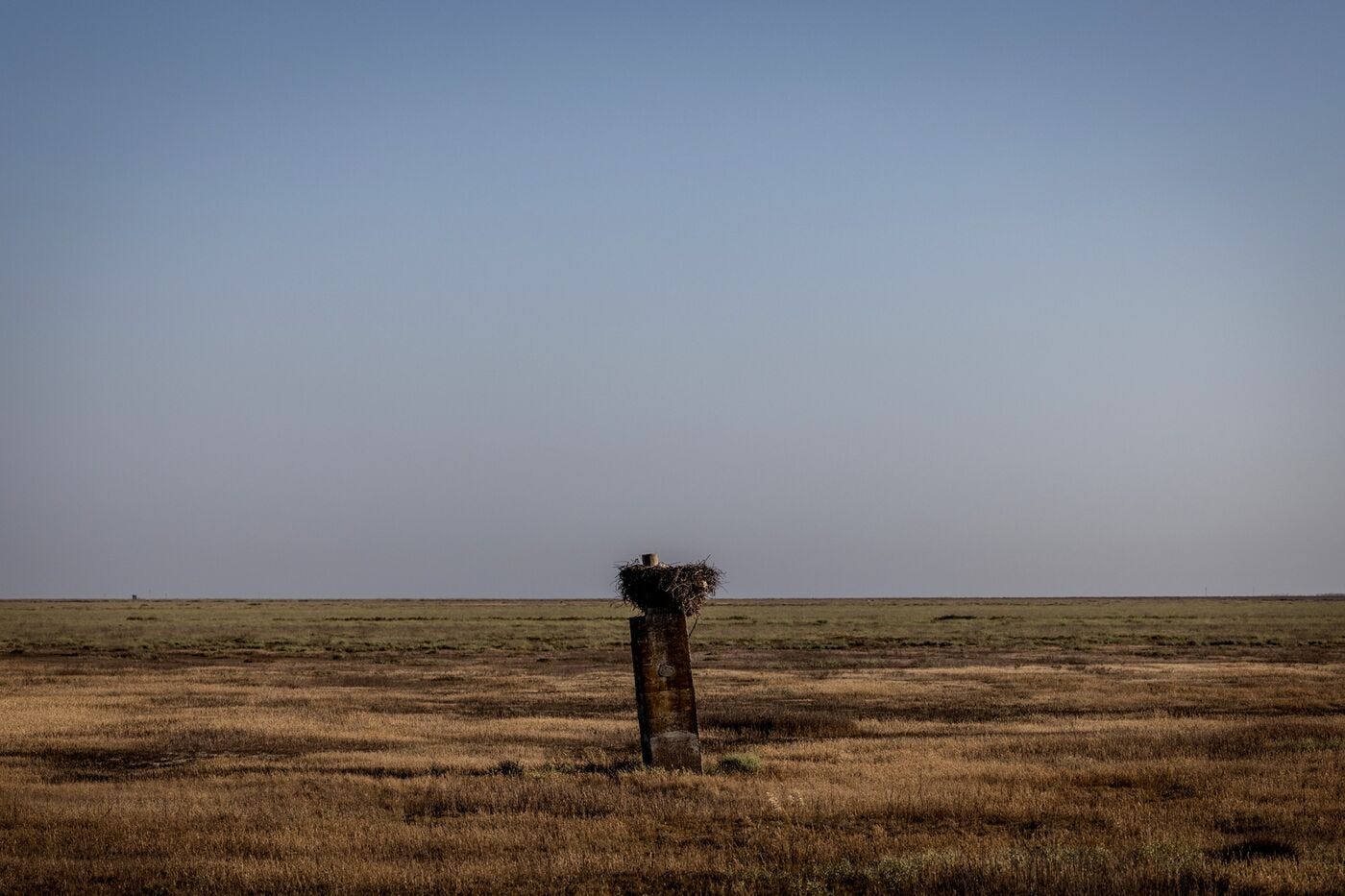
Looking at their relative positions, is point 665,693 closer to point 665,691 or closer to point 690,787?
point 665,691

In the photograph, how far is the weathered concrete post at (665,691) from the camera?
1792 cm

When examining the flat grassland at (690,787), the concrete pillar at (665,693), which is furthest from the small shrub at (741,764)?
the concrete pillar at (665,693)

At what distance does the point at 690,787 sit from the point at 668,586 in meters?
3.05

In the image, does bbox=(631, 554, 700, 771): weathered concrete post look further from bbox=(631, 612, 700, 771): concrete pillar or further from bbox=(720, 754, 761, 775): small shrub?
bbox=(720, 754, 761, 775): small shrub

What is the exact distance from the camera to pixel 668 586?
18.1 meters

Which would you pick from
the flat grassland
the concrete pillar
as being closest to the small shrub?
the flat grassland

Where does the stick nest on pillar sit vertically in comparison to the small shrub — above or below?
above

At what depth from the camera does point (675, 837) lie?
13.4 meters

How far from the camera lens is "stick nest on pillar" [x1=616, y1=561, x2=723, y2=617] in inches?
714

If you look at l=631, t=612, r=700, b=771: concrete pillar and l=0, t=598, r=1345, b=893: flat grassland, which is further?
l=631, t=612, r=700, b=771: concrete pillar

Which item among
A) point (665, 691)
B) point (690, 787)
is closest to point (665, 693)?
point (665, 691)

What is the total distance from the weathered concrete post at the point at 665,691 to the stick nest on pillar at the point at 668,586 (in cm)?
12

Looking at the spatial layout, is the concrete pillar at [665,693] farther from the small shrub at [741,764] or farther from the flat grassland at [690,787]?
the flat grassland at [690,787]

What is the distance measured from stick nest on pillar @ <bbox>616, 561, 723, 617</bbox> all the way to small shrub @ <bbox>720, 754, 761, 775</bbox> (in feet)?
7.53
